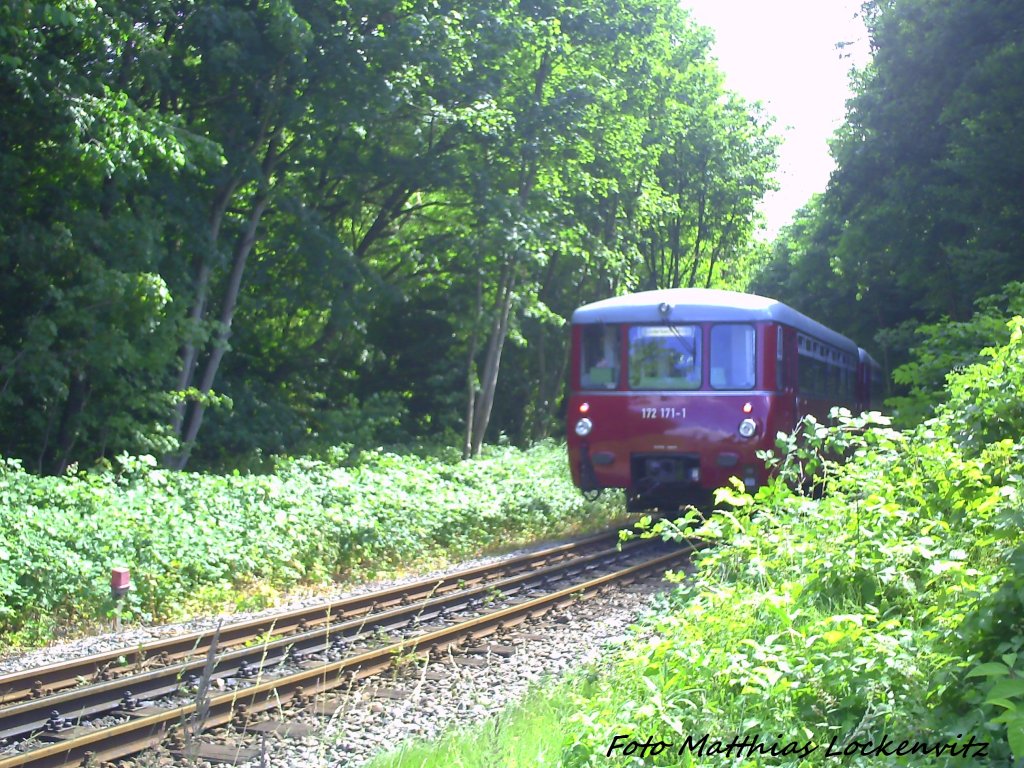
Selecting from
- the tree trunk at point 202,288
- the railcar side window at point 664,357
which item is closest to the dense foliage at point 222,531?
the tree trunk at point 202,288

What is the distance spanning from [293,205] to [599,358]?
8171 millimetres

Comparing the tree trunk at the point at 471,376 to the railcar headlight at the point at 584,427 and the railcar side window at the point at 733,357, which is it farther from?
the railcar side window at the point at 733,357

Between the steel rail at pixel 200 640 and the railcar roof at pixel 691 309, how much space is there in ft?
12.6

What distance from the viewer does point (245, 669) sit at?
24.0ft

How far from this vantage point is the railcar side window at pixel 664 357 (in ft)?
46.0

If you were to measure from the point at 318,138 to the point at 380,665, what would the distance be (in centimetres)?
1378

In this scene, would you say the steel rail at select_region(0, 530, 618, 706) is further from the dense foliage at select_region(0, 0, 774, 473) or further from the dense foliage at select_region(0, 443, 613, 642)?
the dense foliage at select_region(0, 0, 774, 473)

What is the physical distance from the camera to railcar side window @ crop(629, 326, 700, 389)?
46.0 feet

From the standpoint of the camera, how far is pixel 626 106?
2664 cm

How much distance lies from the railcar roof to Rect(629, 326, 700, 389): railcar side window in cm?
15

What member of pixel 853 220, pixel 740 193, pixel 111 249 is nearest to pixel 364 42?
pixel 111 249

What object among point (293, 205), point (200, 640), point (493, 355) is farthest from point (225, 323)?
point (200, 640)

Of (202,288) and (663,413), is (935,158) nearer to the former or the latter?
(663,413)

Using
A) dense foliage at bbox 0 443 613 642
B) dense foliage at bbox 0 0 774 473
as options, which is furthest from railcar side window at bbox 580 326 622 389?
dense foliage at bbox 0 0 774 473
